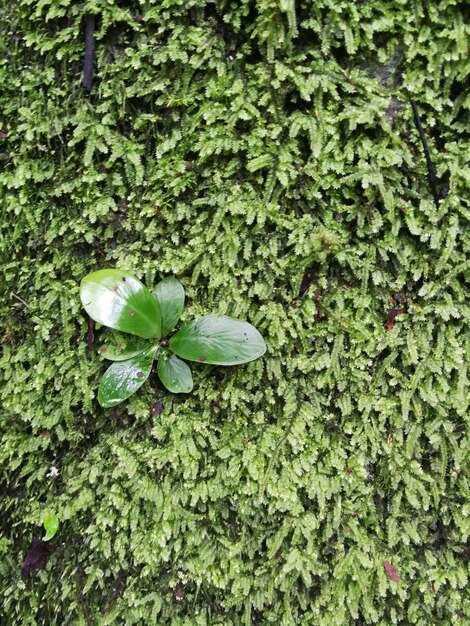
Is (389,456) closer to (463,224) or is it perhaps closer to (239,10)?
(463,224)

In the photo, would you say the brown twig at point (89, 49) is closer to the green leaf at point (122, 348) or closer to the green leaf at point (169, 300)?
the green leaf at point (169, 300)

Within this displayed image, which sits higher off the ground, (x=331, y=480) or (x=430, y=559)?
(x=331, y=480)

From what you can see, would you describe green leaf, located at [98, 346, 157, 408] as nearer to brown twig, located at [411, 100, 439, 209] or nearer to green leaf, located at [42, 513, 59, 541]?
green leaf, located at [42, 513, 59, 541]

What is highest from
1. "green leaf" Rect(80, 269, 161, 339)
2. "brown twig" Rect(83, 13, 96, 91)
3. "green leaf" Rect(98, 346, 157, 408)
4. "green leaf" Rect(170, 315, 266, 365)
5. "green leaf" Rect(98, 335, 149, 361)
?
"brown twig" Rect(83, 13, 96, 91)

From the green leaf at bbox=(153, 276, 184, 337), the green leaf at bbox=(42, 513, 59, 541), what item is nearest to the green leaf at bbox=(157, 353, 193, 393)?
the green leaf at bbox=(153, 276, 184, 337)

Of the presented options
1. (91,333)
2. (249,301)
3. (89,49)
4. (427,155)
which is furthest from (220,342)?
(89,49)

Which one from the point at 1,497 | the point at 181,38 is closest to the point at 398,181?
the point at 181,38

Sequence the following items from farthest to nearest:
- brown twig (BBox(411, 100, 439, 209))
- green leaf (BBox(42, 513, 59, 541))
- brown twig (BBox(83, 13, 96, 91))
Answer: green leaf (BBox(42, 513, 59, 541)) → brown twig (BBox(83, 13, 96, 91)) → brown twig (BBox(411, 100, 439, 209))
